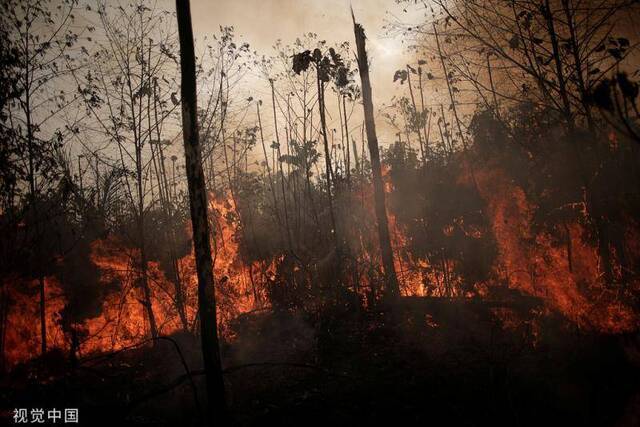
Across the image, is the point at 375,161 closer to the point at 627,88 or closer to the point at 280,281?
the point at 280,281

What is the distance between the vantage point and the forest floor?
5973 millimetres

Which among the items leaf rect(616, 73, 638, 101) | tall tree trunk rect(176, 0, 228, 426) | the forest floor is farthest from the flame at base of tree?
leaf rect(616, 73, 638, 101)

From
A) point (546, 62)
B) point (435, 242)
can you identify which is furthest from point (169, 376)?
point (435, 242)

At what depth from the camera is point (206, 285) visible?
4.83 meters

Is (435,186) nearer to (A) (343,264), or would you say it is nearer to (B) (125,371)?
(A) (343,264)

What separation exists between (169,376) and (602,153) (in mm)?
14541

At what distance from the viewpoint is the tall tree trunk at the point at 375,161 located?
1187 cm

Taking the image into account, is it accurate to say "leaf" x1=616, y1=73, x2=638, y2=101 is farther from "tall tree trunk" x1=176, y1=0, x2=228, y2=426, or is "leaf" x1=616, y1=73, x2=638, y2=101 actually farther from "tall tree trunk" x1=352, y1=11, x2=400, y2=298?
"tall tree trunk" x1=352, y1=11, x2=400, y2=298

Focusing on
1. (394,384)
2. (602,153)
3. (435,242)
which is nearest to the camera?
(394,384)

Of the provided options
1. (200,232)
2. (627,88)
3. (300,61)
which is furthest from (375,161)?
(627,88)

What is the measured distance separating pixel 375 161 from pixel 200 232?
823 centimetres

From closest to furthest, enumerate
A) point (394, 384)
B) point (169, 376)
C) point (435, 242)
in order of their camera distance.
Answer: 1. point (394, 384)
2. point (169, 376)
3. point (435, 242)

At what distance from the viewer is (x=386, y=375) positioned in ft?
25.1

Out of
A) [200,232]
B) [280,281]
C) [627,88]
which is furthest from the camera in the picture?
[280,281]
